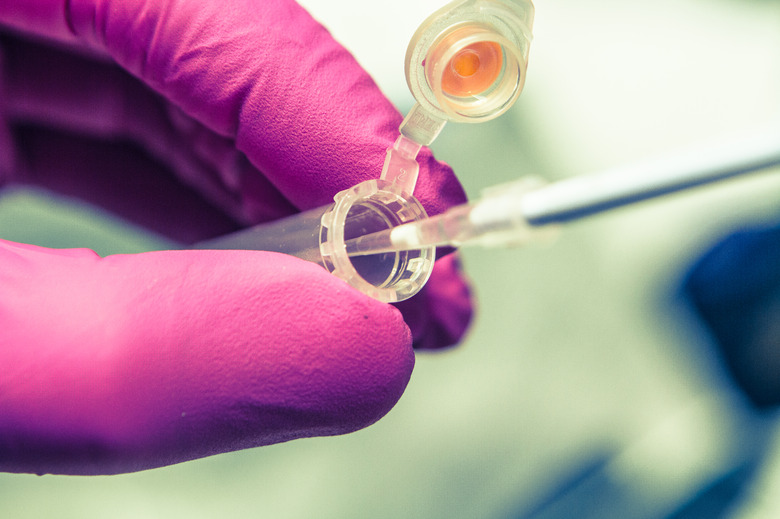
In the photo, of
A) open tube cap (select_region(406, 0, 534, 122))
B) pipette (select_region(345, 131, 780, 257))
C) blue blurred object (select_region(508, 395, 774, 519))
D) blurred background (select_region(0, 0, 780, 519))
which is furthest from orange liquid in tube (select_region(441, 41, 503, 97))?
blue blurred object (select_region(508, 395, 774, 519))

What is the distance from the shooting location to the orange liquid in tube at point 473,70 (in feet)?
1.22

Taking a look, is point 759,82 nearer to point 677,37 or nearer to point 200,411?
point 677,37

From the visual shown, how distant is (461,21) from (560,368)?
0.57 metres

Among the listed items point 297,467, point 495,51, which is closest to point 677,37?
point 495,51

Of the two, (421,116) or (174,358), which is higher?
(421,116)

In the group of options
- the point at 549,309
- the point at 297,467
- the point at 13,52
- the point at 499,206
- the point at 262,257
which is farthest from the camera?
the point at 549,309

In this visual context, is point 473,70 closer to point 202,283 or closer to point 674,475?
point 202,283

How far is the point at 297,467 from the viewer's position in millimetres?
694

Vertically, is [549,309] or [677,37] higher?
[677,37]

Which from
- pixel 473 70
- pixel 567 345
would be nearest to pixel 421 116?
pixel 473 70

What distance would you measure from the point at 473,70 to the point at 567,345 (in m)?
0.52

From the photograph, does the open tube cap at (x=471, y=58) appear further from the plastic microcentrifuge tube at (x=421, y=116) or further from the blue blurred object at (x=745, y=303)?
the blue blurred object at (x=745, y=303)

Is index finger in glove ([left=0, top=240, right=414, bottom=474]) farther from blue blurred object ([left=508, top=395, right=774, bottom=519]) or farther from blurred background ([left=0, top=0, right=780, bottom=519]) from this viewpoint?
blue blurred object ([left=508, top=395, right=774, bottom=519])

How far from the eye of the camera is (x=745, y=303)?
2.65ft
